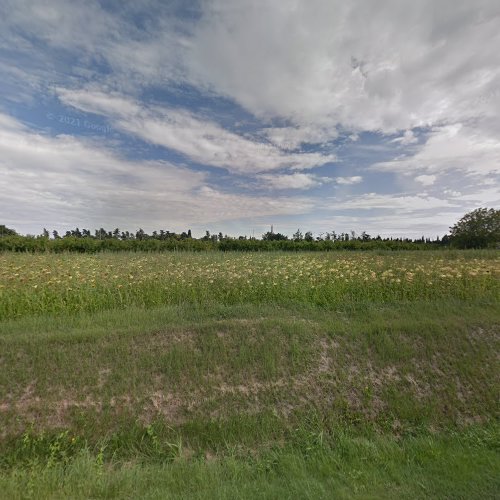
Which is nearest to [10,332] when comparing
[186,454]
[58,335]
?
[58,335]

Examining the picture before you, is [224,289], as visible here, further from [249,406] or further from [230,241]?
[230,241]

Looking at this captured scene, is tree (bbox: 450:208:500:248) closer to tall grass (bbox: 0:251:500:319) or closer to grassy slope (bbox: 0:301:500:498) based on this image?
tall grass (bbox: 0:251:500:319)

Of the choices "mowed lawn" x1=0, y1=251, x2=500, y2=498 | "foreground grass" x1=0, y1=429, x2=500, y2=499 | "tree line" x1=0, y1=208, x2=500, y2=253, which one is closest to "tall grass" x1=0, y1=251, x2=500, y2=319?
"mowed lawn" x1=0, y1=251, x2=500, y2=498

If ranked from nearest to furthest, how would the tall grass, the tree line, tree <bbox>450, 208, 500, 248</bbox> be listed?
the tall grass → the tree line → tree <bbox>450, 208, 500, 248</bbox>

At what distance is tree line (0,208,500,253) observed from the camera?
84.7 feet

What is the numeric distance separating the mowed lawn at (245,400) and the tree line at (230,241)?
74.6 ft

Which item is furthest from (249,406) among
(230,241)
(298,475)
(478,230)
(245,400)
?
(478,230)

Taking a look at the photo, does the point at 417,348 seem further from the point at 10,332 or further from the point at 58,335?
the point at 10,332

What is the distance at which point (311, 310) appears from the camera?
6.22m

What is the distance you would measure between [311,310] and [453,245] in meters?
45.0

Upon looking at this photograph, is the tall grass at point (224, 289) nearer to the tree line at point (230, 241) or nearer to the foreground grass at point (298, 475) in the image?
the foreground grass at point (298, 475)

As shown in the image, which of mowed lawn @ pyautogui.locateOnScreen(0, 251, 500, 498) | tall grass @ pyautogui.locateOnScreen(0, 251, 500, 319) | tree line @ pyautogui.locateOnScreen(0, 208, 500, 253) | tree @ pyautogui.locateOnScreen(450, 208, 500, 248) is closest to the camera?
mowed lawn @ pyautogui.locateOnScreen(0, 251, 500, 498)

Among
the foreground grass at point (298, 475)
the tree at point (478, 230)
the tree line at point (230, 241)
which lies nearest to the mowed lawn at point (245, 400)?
the foreground grass at point (298, 475)

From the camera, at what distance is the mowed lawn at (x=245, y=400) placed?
285 centimetres
